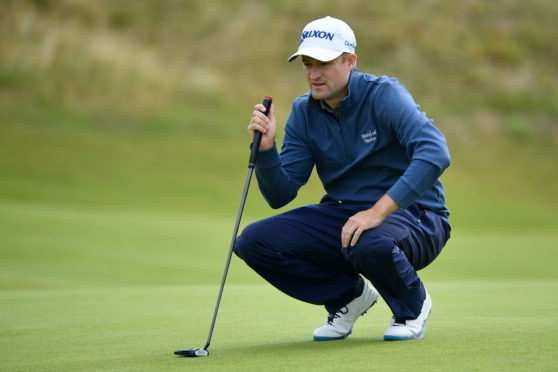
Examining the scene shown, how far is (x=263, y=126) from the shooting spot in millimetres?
3250

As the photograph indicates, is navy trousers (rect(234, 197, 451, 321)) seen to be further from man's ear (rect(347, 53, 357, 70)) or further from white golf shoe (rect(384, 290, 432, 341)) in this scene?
man's ear (rect(347, 53, 357, 70))

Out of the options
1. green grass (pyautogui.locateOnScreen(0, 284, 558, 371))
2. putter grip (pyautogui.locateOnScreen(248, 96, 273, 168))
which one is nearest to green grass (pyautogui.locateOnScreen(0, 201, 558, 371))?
green grass (pyautogui.locateOnScreen(0, 284, 558, 371))

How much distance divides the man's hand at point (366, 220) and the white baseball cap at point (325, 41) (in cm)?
65

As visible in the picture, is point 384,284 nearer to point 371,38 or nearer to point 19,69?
point 19,69

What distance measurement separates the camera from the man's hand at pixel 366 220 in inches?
119

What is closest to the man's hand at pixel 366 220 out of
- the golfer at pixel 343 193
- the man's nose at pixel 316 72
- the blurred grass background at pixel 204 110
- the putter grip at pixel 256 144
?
the golfer at pixel 343 193

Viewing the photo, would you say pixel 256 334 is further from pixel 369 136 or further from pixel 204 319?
pixel 369 136

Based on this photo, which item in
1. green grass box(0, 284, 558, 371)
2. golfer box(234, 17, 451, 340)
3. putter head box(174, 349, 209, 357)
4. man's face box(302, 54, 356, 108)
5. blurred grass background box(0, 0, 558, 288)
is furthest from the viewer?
blurred grass background box(0, 0, 558, 288)

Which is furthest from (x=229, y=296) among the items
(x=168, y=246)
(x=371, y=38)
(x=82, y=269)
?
(x=371, y=38)

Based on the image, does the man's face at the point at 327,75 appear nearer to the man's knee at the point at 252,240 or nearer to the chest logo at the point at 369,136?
the chest logo at the point at 369,136

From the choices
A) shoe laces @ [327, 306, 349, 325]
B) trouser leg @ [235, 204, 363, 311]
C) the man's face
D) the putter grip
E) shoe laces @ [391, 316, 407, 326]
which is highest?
the man's face

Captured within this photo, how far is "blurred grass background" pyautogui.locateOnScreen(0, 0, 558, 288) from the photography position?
37.5 ft

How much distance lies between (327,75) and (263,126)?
356 millimetres

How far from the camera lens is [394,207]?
3033 millimetres
